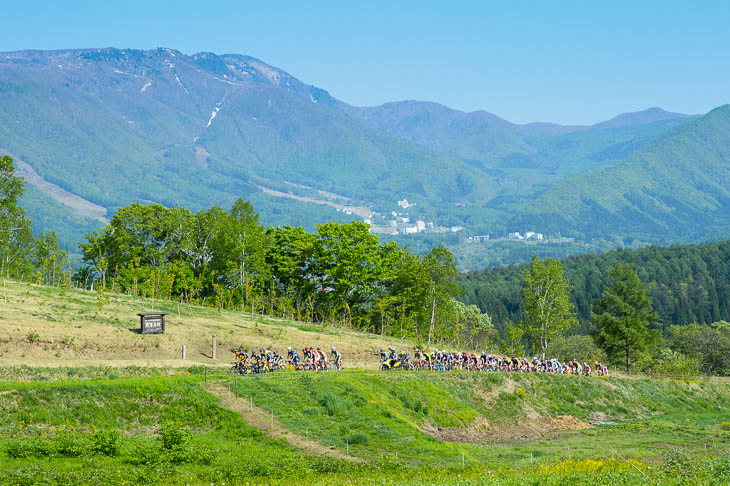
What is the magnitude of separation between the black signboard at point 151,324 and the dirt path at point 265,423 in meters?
18.7

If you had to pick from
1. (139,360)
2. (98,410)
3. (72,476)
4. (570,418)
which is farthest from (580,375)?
(72,476)

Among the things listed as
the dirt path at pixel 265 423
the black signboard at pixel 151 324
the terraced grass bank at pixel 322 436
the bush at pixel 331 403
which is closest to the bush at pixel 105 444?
the terraced grass bank at pixel 322 436

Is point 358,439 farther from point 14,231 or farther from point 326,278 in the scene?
point 14,231

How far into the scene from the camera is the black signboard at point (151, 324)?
52.7 m

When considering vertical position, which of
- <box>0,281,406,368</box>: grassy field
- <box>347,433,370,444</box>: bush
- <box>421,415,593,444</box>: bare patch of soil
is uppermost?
<box>0,281,406,368</box>: grassy field

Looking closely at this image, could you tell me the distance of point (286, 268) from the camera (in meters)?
90.1

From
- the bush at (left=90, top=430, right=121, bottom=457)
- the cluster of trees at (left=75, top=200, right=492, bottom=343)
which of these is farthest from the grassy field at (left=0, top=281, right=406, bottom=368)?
the bush at (left=90, top=430, right=121, bottom=457)

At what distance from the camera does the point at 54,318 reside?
5231cm

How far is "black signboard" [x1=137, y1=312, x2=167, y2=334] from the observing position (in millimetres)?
52656

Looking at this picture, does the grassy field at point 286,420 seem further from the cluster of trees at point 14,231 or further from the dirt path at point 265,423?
the cluster of trees at point 14,231

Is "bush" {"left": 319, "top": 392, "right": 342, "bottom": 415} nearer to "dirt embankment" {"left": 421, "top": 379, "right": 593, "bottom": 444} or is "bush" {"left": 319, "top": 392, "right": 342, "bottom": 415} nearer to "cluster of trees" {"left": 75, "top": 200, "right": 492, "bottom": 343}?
"dirt embankment" {"left": 421, "top": 379, "right": 593, "bottom": 444}

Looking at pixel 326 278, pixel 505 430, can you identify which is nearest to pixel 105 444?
pixel 505 430

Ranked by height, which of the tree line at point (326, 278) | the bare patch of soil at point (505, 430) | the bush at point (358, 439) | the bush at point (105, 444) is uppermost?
the tree line at point (326, 278)

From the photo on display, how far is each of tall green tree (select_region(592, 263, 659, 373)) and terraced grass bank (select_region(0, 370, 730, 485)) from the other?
105 feet
